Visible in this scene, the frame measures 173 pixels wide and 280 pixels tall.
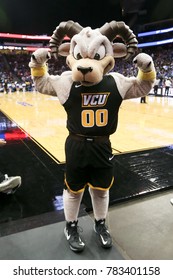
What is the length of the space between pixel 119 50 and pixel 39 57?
598 mm

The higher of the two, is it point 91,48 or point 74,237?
point 91,48

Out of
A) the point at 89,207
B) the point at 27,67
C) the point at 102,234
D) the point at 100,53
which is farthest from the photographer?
the point at 27,67

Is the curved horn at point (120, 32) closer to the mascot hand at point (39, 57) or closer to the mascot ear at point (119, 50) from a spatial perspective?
the mascot ear at point (119, 50)

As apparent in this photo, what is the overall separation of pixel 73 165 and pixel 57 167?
5.35 ft

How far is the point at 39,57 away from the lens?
69.9 inches

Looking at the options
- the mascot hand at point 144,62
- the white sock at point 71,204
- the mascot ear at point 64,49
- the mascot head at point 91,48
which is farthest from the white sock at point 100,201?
the mascot ear at point 64,49

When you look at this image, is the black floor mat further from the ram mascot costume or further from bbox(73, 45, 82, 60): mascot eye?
bbox(73, 45, 82, 60): mascot eye

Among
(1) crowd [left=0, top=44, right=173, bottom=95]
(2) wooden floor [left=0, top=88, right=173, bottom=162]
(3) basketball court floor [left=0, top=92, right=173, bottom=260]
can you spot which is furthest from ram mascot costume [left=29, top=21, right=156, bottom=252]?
(1) crowd [left=0, top=44, right=173, bottom=95]

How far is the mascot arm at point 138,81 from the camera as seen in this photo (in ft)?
5.77

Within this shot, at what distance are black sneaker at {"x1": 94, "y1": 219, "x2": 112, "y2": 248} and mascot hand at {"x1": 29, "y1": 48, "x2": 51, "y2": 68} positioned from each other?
1.34 m

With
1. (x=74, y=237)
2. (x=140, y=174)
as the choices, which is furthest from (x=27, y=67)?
(x=74, y=237)

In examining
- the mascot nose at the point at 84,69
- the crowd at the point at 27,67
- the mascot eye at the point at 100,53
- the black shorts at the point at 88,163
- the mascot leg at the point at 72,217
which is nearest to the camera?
the mascot nose at the point at 84,69

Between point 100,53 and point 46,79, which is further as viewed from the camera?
point 46,79

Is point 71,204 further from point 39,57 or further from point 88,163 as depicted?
point 39,57
